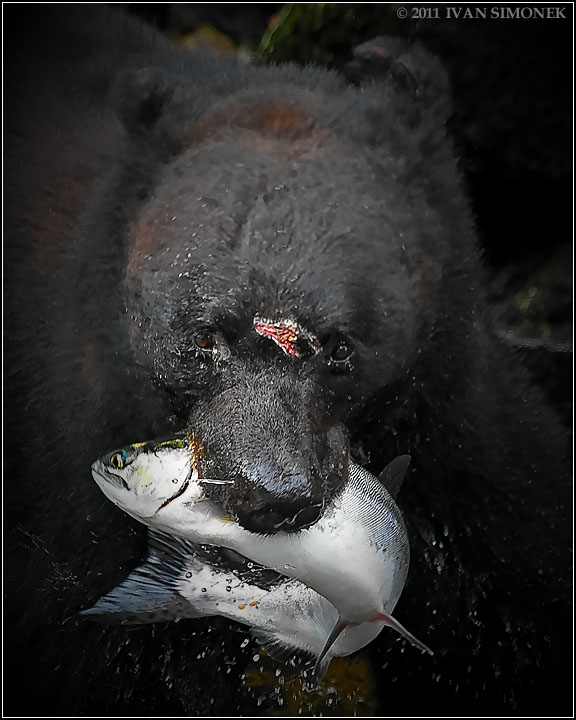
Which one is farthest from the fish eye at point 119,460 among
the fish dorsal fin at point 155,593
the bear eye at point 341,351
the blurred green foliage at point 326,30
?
the blurred green foliage at point 326,30

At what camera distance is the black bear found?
2.23 metres

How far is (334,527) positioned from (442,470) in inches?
43.5

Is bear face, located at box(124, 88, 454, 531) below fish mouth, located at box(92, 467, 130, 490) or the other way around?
the other way around

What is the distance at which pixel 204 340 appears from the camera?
88.5 inches

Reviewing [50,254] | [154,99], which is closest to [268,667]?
[50,254]

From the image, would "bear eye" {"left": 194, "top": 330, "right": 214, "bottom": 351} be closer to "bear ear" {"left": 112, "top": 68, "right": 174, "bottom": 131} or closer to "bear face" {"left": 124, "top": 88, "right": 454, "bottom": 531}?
"bear face" {"left": 124, "top": 88, "right": 454, "bottom": 531}

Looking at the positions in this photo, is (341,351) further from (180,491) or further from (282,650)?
(282,650)

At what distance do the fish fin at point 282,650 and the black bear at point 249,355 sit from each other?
0.52 meters

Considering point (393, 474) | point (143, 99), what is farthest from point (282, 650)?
point (143, 99)

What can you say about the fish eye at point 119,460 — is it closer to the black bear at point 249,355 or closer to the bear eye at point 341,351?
the black bear at point 249,355

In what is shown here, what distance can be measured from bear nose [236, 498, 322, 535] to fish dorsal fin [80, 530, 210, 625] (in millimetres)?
401

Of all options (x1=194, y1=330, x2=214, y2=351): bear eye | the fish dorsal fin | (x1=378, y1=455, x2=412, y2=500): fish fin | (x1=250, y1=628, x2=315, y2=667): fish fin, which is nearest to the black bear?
(x1=194, y1=330, x2=214, y2=351): bear eye

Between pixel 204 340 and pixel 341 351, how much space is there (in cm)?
35

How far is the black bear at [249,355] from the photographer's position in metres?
2.23
